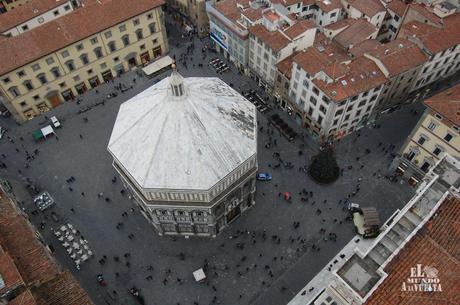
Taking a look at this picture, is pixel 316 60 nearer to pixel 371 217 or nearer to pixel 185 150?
pixel 371 217

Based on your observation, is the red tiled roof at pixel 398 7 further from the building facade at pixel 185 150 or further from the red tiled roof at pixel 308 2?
the building facade at pixel 185 150

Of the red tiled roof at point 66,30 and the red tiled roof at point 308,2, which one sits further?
the red tiled roof at point 308,2

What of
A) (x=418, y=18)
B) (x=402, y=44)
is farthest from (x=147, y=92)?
(x=418, y=18)

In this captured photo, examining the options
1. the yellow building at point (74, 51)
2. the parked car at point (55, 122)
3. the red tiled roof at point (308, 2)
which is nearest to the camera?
the yellow building at point (74, 51)

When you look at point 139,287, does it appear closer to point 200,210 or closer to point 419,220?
point 200,210

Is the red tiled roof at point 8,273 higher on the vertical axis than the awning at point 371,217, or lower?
higher

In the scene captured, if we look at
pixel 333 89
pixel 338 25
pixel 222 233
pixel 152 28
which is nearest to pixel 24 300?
pixel 222 233

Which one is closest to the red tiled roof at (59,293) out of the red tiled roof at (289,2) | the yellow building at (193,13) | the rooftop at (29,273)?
the rooftop at (29,273)
